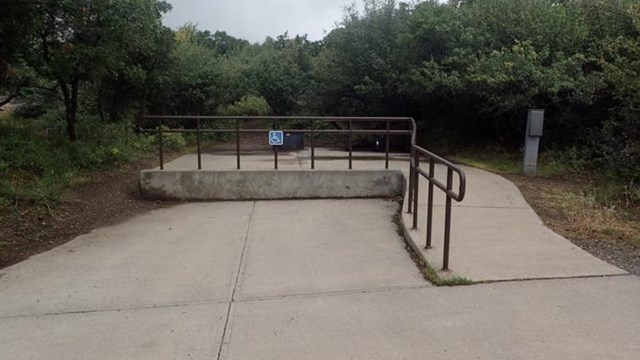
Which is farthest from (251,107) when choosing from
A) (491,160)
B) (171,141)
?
(491,160)

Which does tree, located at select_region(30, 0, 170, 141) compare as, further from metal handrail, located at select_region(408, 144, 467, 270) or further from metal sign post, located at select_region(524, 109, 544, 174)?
metal sign post, located at select_region(524, 109, 544, 174)

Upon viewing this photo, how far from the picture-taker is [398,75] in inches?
463

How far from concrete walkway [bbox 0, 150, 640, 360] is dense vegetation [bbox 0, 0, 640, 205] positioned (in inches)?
114

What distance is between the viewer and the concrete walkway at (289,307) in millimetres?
3107

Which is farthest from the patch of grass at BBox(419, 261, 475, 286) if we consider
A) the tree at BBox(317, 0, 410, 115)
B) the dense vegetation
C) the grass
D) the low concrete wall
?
the tree at BBox(317, 0, 410, 115)

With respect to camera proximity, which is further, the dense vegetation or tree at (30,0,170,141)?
tree at (30,0,170,141)

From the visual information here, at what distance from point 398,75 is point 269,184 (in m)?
4.98

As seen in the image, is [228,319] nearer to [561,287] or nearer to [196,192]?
[561,287]

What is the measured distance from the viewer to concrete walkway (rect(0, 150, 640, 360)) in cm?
311

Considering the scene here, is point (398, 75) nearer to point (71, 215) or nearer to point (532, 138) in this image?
point (532, 138)

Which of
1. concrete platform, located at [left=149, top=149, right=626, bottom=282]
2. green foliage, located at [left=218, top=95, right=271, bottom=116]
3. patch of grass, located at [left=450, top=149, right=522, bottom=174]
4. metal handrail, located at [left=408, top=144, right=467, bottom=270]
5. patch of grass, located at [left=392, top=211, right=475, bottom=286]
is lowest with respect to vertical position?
patch of grass, located at [left=392, top=211, right=475, bottom=286]

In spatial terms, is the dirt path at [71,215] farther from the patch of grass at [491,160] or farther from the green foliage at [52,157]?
the patch of grass at [491,160]

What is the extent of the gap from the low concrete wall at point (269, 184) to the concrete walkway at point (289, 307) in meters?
2.53

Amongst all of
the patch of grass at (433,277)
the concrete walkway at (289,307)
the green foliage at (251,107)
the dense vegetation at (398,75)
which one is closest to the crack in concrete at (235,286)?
the concrete walkway at (289,307)
